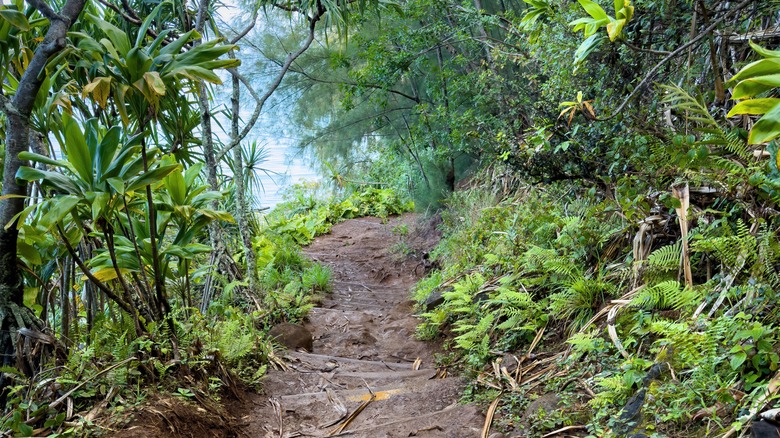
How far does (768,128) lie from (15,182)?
2.87 meters

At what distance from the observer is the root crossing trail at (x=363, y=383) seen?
294 cm

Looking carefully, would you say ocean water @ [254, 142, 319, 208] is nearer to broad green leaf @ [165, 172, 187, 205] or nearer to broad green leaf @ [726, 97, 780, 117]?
broad green leaf @ [165, 172, 187, 205]

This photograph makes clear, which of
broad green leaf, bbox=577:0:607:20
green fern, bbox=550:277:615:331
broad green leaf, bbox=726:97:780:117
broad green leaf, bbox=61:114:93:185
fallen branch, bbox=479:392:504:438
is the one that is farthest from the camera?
green fern, bbox=550:277:615:331

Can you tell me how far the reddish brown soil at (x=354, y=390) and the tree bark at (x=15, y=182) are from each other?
0.73m

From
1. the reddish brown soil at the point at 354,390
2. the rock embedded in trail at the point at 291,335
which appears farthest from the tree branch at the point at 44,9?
the rock embedded in trail at the point at 291,335

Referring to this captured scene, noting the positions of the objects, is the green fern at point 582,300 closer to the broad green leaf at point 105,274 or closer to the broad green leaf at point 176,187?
the broad green leaf at point 176,187

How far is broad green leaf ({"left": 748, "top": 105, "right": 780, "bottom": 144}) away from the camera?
47.3 inches

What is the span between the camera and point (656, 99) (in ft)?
10.7

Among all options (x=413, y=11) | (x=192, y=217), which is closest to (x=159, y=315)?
(x=192, y=217)

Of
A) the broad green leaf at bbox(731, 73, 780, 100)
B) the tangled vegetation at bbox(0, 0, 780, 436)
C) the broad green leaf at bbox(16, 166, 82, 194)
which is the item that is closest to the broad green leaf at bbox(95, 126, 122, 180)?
the tangled vegetation at bbox(0, 0, 780, 436)

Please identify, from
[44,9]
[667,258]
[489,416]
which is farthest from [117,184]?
[667,258]

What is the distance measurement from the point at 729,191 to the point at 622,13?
115 centimetres

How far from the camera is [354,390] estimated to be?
3.69m

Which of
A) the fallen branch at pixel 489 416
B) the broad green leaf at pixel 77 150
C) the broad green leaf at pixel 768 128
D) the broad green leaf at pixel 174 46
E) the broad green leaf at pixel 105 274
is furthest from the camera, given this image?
the broad green leaf at pixel 105 274
